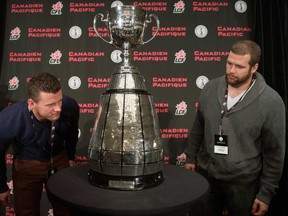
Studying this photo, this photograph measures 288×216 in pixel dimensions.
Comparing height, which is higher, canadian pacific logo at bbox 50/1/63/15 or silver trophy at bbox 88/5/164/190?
canadian pacific logo at bbox 50/1/63/15

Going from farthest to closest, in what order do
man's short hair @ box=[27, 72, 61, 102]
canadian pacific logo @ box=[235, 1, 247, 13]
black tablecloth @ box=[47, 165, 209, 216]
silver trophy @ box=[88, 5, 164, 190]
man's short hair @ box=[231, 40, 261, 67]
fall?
canadian pacific logo @ box=[235, 1, 247, 13] → man's short hair @ box=[231, 40, 261, 67] → man's short hair @ box=[27, 72, 61, 102] → silver trophy @ box=[88, 5, 164, 190] → black tablecloth @ box=[47, 165, 209, 216]

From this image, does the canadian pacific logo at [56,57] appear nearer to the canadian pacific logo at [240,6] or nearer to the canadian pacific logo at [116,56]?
the canadian pacific logo at [116,56]

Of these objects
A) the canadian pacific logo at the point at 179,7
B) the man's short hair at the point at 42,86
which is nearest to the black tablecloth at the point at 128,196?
the man's short hair at the point at 42,86

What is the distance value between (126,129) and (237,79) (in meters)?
0.98

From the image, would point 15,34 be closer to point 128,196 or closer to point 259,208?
point 128,196

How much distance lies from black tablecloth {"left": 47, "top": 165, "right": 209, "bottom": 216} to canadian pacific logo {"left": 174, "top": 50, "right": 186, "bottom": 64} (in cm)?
170

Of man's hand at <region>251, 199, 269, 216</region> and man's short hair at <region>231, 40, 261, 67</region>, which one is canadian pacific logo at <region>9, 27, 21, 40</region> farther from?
man's hand at <region>251, 199, 269, 216</region>

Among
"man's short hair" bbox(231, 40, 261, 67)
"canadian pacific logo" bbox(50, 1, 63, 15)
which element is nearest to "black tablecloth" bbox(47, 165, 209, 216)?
"man's short hair" bbox(231, 40, 261, 67)

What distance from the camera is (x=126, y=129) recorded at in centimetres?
110

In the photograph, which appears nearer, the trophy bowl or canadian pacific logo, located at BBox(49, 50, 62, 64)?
the trophy bowl

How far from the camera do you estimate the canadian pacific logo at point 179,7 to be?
9.13 feet

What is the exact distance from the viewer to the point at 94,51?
2799mm

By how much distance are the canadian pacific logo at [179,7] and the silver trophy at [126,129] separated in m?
1.70

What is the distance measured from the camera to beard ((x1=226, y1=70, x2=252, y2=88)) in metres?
1.78
